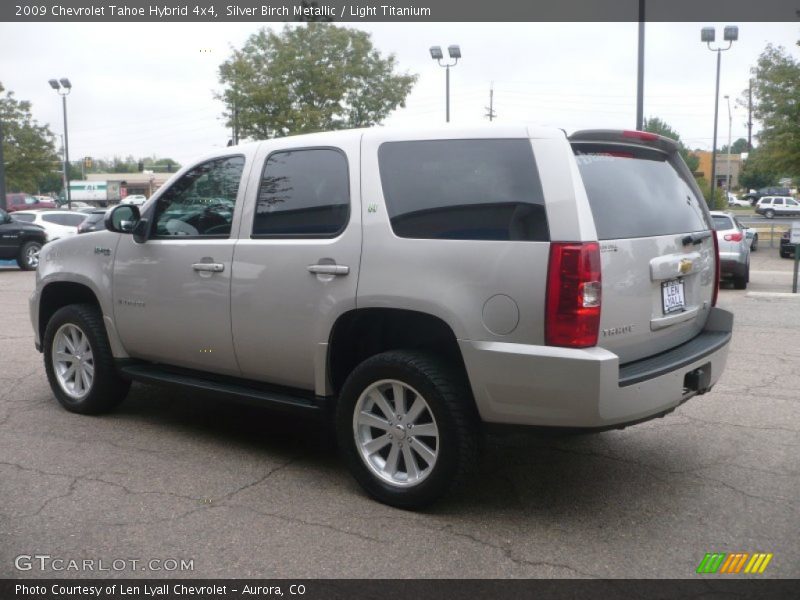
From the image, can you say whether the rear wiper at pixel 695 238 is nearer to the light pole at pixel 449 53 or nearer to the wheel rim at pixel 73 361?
the wheel rim at pixel 73 361

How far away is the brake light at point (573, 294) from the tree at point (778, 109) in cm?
2670

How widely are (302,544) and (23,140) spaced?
52630 millimetres

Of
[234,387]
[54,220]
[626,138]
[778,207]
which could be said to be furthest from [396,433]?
[778,207]

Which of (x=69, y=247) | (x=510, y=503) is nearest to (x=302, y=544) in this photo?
(x=510, y=503)

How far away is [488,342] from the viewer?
12.8 feet

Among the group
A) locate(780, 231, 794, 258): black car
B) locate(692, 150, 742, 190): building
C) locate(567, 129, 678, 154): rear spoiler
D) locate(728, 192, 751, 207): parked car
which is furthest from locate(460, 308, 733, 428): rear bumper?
locate(692, 150, 742, 190): building

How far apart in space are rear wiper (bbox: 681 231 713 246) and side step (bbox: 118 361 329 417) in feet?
6.95

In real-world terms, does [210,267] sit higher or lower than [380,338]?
higher

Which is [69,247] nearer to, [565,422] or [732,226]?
[565,422]

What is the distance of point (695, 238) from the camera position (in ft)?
15.2

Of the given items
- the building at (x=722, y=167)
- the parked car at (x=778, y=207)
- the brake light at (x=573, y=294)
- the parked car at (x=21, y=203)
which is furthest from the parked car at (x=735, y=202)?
the brake light at (x=573, y=294)

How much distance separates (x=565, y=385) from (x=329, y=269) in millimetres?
1435

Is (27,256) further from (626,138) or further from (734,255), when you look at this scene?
(626,138)

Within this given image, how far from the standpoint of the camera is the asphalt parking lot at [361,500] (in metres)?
3.69
